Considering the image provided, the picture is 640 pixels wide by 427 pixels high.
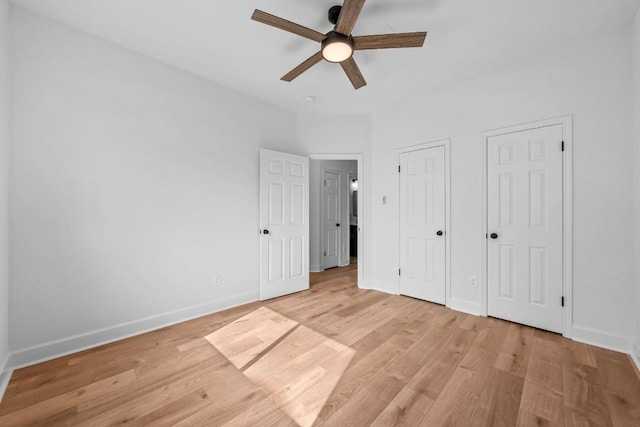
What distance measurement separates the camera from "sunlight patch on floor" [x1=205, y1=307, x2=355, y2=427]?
1.73 metres

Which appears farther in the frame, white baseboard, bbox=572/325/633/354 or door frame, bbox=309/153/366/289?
door frame, bbox=309/153/366/289

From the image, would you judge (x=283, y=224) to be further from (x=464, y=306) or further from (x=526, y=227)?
(x=526, y=227)

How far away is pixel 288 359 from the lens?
220cm

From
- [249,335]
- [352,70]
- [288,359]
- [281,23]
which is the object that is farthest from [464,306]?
[281,23]

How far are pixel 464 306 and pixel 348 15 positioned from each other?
3.27 metres

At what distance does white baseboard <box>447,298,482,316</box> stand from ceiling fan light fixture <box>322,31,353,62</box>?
302 centimetres

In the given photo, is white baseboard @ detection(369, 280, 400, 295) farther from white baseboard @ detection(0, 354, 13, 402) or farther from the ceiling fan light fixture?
white baseboard @ detection(0, 354, 13, 402)

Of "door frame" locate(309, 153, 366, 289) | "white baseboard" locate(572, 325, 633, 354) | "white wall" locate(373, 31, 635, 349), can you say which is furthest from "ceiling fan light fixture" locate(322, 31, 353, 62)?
"white baseboard" locate(572, 325, 633, 354)

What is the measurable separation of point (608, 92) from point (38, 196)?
5027mm

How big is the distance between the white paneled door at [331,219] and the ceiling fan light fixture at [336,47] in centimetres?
367

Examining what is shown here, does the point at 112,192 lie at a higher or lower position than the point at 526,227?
higher

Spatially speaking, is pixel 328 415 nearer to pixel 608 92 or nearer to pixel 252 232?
pixel 252 232

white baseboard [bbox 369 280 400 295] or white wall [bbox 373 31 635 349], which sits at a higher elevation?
white wall [bbox 373 31 635 349]

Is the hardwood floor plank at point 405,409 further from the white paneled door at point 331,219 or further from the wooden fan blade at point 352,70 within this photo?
the white paneled door at point 331,219
